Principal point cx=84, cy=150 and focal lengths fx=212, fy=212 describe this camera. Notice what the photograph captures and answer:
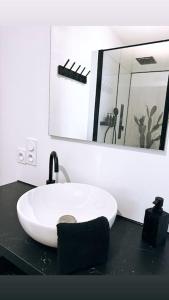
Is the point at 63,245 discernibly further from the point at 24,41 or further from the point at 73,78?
the point at 24,41

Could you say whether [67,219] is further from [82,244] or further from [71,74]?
[71,74]

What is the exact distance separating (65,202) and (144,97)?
2.10 feet

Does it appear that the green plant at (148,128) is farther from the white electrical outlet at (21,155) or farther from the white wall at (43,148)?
the white electrical outlet at (21,155)

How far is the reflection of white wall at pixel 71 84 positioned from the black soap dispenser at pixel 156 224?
0.51m

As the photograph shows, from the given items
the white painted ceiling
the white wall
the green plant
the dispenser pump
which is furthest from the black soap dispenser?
the white painted ceiling

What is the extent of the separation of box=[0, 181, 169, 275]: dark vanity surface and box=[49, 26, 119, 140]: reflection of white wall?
1.74 ft

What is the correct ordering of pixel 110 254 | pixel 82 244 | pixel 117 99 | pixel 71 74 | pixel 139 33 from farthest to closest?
pixel 71 74 < pixel 117 99 < pixel 139 33 < pixel 110 254 < pixel 82 244

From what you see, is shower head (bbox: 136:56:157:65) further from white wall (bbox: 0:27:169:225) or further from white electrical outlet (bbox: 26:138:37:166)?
white electrical outlet (bbox: 26:138:37:166)

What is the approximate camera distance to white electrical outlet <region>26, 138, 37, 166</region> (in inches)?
52.3

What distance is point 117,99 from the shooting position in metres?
1.02

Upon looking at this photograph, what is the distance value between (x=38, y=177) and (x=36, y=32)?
2.80 ft

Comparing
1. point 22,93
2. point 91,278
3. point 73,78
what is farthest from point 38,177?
point 91,278

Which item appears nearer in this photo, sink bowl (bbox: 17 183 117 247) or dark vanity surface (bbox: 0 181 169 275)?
dark vanity surface (bbox: 0 181 169 275)

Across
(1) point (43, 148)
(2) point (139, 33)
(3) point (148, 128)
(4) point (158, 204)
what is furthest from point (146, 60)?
(1) point (43, 148)
